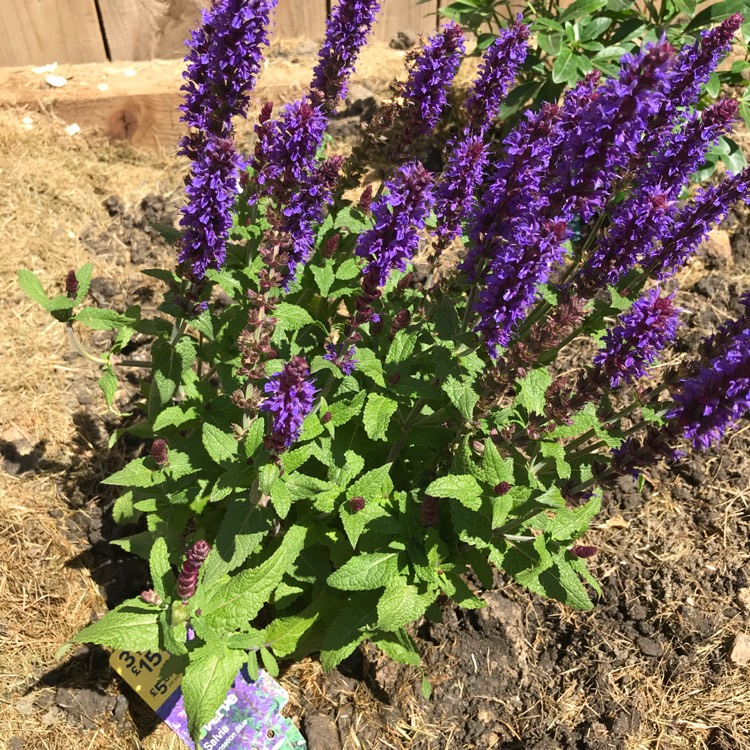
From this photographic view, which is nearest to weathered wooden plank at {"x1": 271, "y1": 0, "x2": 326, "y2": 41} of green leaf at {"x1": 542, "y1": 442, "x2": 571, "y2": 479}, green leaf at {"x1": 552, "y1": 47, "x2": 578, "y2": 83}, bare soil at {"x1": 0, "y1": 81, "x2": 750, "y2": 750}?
green leaf at {"x1": 552, "y1": 47, "x2": 578, "y2": 83}

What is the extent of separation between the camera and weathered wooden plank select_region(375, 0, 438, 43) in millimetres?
6965

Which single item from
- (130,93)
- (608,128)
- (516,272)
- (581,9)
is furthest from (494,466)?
(130,93)

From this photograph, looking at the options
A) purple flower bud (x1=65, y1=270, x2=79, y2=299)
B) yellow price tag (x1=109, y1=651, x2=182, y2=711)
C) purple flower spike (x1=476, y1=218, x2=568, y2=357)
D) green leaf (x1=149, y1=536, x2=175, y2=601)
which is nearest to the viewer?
purple flower spike (x1=476, y1=218, x2=568, y2=357)

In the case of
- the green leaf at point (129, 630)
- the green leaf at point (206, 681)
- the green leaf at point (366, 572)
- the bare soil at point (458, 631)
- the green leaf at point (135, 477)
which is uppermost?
the green leaf at point (135, 477)

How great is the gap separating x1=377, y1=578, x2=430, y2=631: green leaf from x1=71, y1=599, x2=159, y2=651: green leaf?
939mm

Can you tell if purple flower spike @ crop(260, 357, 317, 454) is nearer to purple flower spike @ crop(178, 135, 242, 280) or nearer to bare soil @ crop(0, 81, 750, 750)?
purple flower spike @ crop(178, 135, 242, 280)

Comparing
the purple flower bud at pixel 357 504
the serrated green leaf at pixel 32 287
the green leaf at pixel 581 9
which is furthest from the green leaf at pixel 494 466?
the green leaf at pixel 581 9

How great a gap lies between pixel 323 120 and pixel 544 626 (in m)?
2.95

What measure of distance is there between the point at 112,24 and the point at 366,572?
5925mm

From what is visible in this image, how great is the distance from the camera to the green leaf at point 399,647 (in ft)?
11.2

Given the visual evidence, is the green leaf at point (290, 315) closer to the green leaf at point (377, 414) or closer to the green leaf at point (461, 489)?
the green leaf at point (377, 414)

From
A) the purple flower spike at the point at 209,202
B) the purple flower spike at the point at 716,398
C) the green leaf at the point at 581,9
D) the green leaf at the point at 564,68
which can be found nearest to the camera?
the purple flower spike at the point at 716,398

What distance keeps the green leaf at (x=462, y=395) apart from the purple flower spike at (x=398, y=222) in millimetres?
508

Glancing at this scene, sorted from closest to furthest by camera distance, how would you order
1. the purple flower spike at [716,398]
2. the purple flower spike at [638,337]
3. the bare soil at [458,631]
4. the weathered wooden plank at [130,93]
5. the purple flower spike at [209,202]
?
the purple flower spike at [716,398]
the purple flower spike at [638,337]
the purple flower spike at [209,202]
the bare soil at [458,631]
the weathered wooden plank at [130,93]
